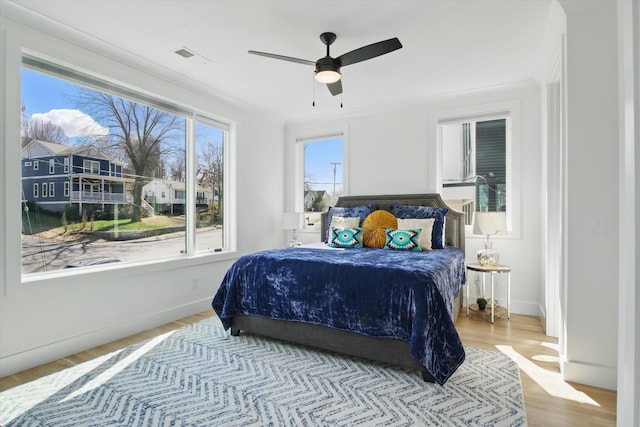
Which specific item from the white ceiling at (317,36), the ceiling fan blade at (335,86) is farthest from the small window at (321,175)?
the ceiling fan blade at (335,86)

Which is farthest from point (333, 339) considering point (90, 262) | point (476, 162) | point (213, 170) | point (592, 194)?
point (476, 162)

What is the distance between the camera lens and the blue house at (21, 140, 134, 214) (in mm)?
2775

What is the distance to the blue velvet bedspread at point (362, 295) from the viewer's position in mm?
2318

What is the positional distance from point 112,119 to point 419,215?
3.43 metres

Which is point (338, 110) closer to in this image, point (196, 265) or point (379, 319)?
point (196, 265)

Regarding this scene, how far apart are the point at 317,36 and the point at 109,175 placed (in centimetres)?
232

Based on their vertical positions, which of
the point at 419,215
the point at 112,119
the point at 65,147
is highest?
the point at 112,119

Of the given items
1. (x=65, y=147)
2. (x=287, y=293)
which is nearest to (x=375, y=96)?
(x=287, y=293)

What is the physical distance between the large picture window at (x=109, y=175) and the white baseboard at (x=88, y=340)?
590 mm

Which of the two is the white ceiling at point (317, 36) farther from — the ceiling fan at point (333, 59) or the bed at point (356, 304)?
the bed at point (356, 304)

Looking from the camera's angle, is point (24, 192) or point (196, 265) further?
point (196, 265)

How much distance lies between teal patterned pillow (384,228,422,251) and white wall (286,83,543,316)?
105cm

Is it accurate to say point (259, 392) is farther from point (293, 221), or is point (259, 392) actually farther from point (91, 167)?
point (293, 221)

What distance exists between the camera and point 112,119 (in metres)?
3.35
